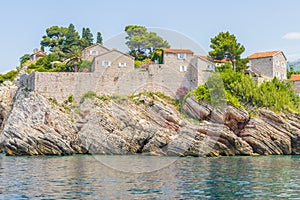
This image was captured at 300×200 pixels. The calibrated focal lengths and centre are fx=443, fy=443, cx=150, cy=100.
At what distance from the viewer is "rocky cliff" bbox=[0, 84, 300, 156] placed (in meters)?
42.1

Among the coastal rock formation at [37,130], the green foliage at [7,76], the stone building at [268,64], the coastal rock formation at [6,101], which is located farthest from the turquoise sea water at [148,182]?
the green foliage at [7,76]

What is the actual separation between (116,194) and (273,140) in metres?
29.8

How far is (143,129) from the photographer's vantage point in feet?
146

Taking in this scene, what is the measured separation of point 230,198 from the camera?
17578 mm

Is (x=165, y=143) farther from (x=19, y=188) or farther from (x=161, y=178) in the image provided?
(x=19, y=188)

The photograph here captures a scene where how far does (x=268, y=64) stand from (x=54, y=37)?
1691 inches

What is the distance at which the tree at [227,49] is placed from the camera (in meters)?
56.6

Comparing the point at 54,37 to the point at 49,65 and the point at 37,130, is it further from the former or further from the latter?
the point at 37,130

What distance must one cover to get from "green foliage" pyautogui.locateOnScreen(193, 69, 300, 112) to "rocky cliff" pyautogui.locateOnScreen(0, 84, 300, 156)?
117 centimetres

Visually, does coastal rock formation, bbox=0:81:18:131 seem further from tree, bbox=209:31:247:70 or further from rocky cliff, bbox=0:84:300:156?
tree, bbox=209:31:247:70

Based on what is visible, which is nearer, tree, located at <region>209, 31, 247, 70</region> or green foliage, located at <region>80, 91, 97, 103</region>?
green foliage, located at <region>80, 91, 97, 103</region>

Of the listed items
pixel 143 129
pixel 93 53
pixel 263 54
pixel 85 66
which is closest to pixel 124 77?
pixel 85 66

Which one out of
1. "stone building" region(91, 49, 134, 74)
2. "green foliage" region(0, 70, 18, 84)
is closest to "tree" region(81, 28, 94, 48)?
"green foliage" region(0, 70, 18, 84)

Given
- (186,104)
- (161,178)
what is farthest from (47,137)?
(161,178)
